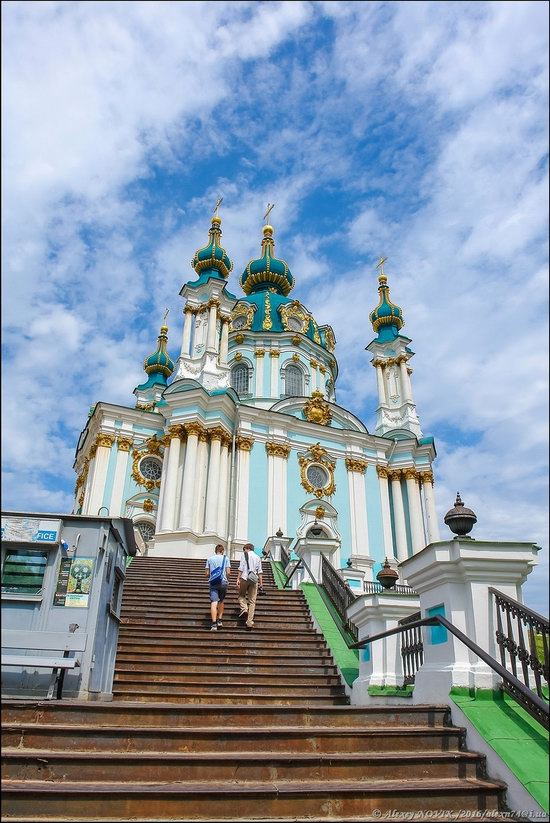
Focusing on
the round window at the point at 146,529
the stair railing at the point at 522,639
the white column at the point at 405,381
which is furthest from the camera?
the white column at the point at 405,381

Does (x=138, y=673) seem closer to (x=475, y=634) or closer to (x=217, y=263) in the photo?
(x=475, y=634)

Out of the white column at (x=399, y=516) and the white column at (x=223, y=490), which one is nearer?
the white column at (x=223, y=490)

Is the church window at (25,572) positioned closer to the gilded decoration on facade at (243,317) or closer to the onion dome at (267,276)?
the gilded decoration on facade at (243,317)

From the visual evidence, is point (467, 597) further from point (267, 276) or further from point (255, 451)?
point (267, 276)

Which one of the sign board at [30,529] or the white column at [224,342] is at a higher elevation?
the white column at [224,342]

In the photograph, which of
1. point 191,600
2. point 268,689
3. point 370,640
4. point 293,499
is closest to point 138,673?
point 268,689

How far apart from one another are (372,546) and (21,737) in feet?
83.4

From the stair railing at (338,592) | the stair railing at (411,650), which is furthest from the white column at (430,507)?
the stair railing at (411,650)

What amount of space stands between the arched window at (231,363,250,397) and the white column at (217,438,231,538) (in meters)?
7.31

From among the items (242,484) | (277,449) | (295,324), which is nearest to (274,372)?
(295,324)

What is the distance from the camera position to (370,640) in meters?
7.25

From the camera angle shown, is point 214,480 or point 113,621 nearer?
point 113,621

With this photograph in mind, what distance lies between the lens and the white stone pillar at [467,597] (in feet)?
18.0

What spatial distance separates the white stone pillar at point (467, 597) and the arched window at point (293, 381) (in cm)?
2759
